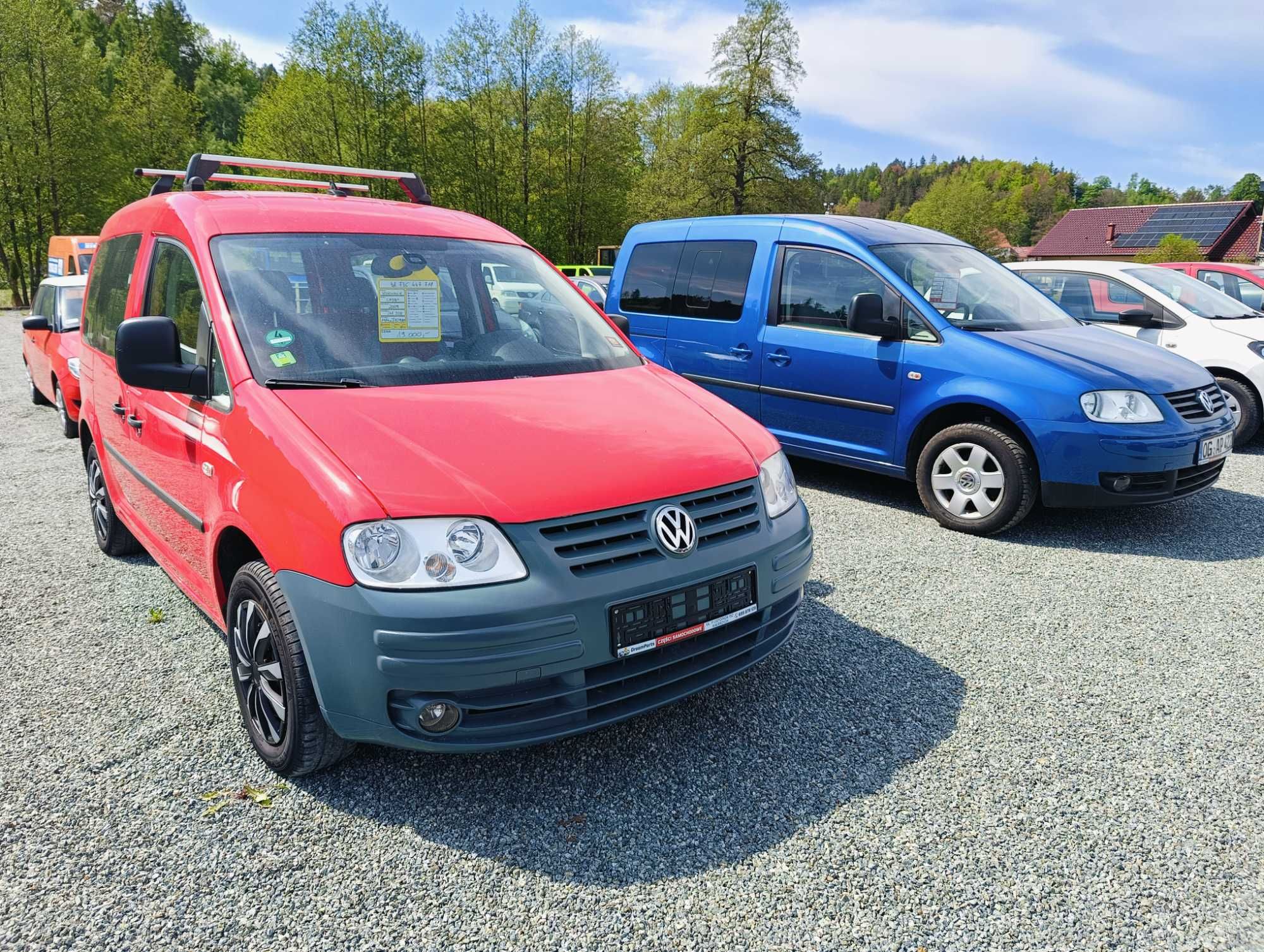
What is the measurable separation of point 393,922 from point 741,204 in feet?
135

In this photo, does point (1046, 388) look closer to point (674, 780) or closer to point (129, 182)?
point (674, 780)

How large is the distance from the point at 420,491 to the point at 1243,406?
340 inches

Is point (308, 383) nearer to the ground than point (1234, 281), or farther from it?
nearer to the ground

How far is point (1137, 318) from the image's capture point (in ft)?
25.7

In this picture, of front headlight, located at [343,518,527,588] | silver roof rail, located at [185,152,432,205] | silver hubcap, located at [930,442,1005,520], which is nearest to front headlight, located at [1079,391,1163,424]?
silver hubcap, located at [930,442,1005,520]

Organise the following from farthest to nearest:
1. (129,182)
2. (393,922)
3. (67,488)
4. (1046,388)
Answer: (129,182) → (67,488) → (1046,388) → (393,922)

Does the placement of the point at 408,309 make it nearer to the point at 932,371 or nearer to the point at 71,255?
the point at 932,371

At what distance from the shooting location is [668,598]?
8.09 feet

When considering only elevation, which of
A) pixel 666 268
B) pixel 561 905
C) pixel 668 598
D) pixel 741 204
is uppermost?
pixel 741 204

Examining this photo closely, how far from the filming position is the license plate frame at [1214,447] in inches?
203

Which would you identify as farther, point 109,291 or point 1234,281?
point 1234,281

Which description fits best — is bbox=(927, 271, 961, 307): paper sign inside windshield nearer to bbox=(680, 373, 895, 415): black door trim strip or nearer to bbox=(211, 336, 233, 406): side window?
bbox=(680, 373, 895, 415): black door trim strip

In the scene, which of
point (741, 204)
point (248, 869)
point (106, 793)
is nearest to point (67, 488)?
point (106, 793)

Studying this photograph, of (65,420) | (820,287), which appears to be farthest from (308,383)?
(65,420)
